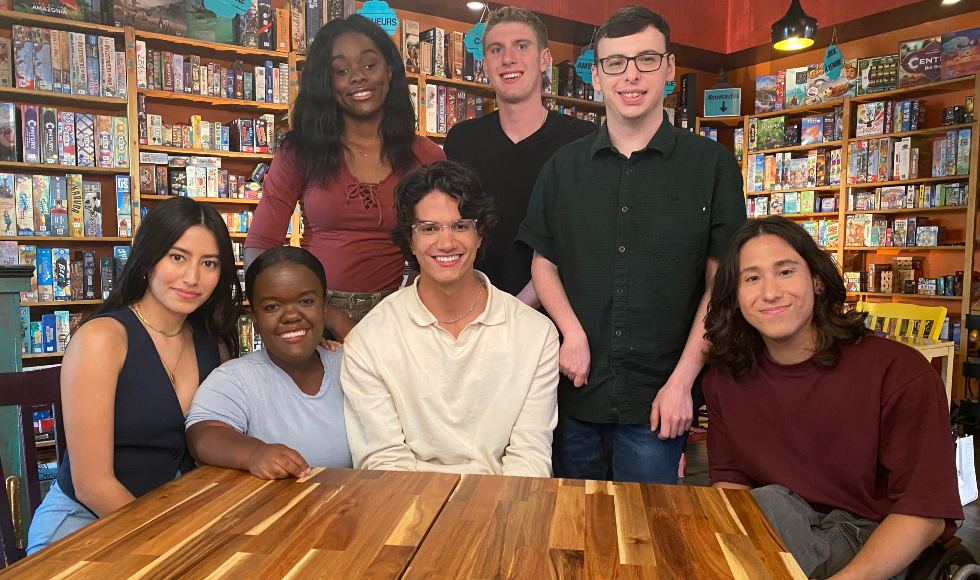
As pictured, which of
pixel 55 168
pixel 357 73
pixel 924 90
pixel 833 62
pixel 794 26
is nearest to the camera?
pixel 357 73

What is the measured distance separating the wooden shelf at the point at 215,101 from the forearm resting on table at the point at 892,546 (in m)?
4.45

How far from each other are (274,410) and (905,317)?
4670 millimetres

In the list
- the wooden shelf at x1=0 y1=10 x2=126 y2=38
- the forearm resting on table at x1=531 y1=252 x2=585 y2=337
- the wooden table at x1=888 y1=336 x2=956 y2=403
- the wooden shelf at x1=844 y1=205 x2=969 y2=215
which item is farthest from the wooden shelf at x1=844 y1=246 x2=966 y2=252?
the wooden shelf at x1=0 y1=10 x2=126 y2=38

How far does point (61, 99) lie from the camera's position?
171 inches

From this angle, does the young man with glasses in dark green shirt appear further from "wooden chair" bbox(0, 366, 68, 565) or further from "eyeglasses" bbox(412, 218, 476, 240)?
"wooden chair" bbox(0, 366, 68, 565)

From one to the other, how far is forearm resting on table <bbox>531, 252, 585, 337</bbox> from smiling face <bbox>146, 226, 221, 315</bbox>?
0.84 m

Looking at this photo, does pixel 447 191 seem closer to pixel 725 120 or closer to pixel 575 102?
pixel 575 102

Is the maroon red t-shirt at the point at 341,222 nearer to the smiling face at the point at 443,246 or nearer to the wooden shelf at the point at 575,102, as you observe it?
the smiling face at the point at 443,246

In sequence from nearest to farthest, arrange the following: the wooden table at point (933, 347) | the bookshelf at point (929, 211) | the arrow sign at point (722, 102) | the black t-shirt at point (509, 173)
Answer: the black t-shirt at point (509, 173), the wooden table at point (933, 347), the bookshelf at point (929, 211), the arrow sign at point (722, 102)

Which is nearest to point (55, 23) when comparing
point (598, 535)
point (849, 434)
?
point (598, 535)

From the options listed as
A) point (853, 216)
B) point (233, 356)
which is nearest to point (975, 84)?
point (853, 216)

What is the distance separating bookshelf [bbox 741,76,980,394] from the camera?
5684mm

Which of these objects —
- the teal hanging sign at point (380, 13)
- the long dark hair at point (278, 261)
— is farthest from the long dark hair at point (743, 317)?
the teal hanging sign at point (380, 13)

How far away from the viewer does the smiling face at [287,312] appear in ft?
5.61
